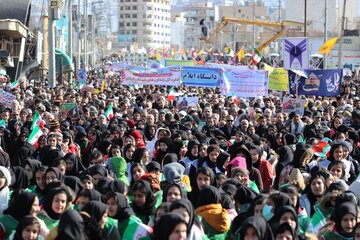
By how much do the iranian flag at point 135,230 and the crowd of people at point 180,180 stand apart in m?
0.01

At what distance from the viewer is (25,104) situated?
22.1m

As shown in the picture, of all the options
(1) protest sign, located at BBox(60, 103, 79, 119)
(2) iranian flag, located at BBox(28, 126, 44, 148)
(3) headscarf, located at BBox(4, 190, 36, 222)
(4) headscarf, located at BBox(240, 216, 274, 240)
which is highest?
(4) headscarf, located at BBox(240, 216, 274, 240)

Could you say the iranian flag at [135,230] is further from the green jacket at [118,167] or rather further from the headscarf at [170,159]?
the headscarf at [170,159]

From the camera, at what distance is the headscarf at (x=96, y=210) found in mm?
7168

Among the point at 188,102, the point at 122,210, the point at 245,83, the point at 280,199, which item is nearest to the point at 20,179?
the point at 122,210

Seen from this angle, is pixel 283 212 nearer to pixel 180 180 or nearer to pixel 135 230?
pixel 135 230

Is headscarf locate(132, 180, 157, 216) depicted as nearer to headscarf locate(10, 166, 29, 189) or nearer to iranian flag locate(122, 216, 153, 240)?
iranian flag locate(122, 216, 153, 240)

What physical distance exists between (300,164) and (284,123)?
5.34 m

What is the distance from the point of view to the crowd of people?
23.3 feet

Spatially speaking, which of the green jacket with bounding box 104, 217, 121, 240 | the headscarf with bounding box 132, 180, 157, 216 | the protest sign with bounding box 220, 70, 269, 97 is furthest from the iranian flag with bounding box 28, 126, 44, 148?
the protest sign with bounding box 220, 70, 269, 97

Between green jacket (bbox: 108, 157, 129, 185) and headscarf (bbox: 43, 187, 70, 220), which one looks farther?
green jacket (bbox: 108, 157, 129, 185)

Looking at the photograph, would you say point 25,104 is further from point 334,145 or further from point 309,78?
point 334,145

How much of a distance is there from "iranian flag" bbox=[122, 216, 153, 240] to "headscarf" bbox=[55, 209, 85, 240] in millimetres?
738

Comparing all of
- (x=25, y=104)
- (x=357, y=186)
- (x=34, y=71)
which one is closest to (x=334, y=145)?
(x=357, y=186)
